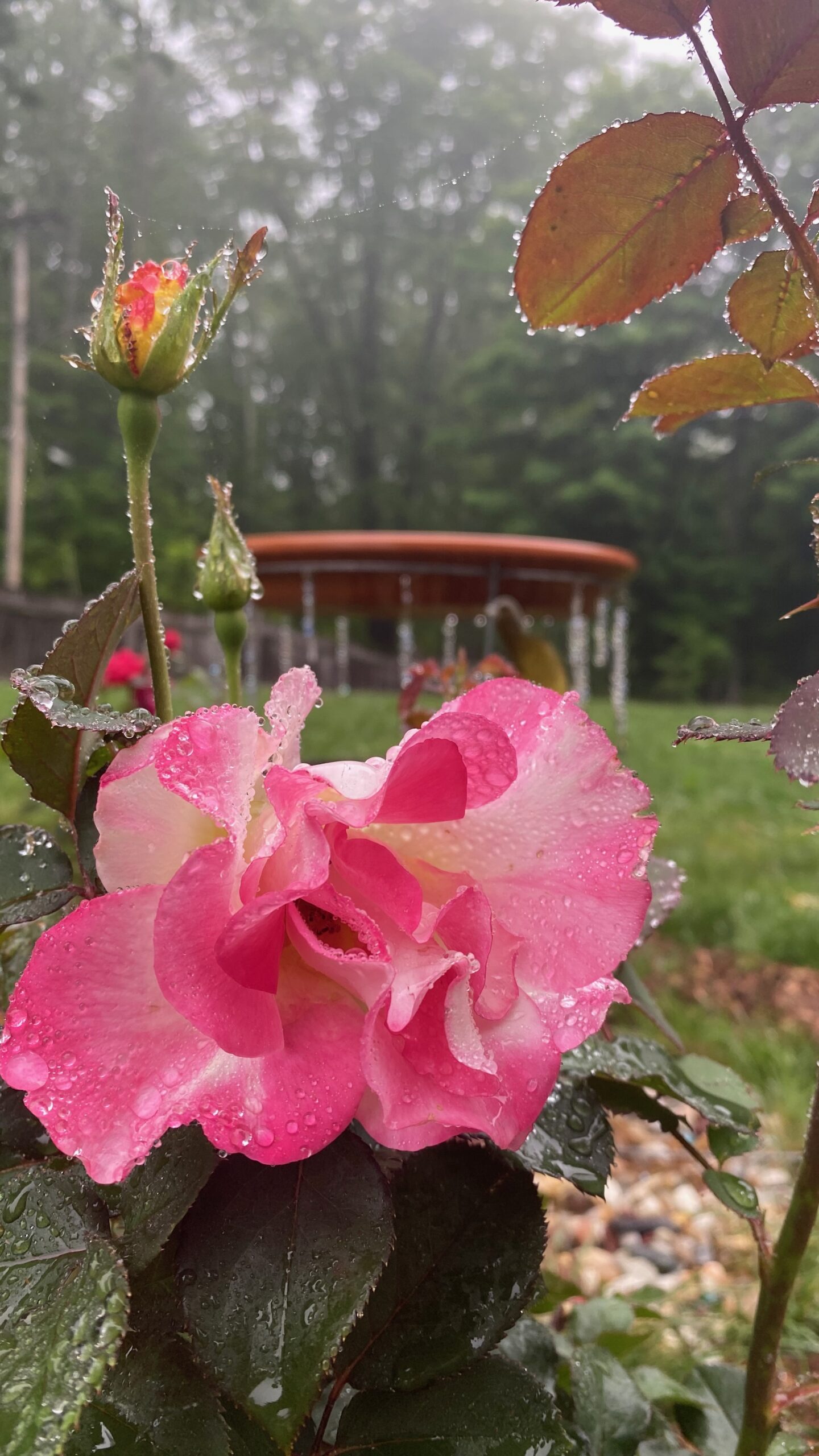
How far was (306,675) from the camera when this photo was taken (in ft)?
0.75

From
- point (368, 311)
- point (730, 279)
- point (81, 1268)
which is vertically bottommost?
point (81, 1268)

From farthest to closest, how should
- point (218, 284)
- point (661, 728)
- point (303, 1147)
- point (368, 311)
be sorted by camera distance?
point (368, 311) → point (661, 728) → point (218, 284) → point (303, 1147)

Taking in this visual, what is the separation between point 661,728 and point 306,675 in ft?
14.6

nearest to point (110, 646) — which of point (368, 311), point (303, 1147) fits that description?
point (303, 1147)

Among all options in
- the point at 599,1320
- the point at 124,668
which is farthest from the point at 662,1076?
the point at 124,668

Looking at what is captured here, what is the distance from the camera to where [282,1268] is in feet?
0.66

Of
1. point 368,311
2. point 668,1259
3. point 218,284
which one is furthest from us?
point 368,311

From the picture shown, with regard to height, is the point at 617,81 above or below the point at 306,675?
above

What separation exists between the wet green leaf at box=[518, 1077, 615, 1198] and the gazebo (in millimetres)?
1982

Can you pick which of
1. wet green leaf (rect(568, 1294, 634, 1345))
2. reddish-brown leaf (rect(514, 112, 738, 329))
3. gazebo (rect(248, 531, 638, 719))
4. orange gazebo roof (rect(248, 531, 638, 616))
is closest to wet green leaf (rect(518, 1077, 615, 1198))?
reddish-brown leaf (rect(514, 112, 738, 329))

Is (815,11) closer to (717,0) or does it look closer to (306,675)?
(717,0)

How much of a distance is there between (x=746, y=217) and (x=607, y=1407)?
17.4 inches

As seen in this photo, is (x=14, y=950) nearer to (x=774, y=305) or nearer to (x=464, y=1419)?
(x=464, y=1419)

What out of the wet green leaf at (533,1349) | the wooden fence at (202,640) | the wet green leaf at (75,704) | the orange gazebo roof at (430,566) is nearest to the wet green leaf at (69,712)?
the wet green leaf at (75,704)
